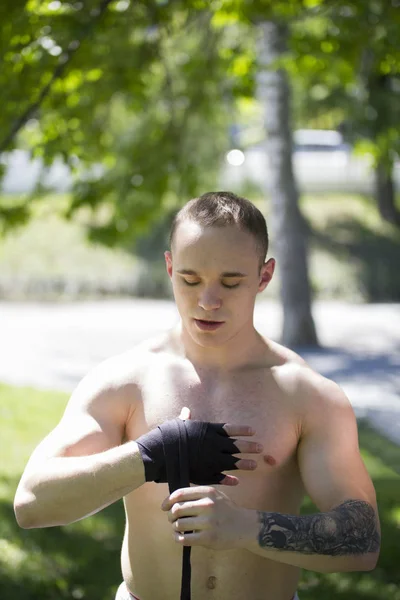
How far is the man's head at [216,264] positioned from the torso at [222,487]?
0.52 feet

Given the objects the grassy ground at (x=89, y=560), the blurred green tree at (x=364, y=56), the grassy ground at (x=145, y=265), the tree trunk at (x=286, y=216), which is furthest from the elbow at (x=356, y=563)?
the grassy ground at (x=145, y=265)

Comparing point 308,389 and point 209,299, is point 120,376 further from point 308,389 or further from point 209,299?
point 308,389

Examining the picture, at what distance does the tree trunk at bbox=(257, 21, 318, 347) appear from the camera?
1292cm

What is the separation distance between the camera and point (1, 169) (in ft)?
22.1

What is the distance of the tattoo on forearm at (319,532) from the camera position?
2.24 meters

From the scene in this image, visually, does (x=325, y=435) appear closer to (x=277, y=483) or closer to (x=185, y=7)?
(x=277, y=483)

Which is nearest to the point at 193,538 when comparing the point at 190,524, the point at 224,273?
the point at 190,524

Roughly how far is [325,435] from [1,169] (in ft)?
15.8

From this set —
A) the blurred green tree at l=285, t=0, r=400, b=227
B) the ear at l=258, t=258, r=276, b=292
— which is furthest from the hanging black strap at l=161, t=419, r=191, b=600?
the blurred green tree at l=285, t=0, r=400, b=227

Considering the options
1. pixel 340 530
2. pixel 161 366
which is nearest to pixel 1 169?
pixel 161 366

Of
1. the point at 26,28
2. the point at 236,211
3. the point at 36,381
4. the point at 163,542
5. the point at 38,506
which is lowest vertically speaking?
the point at 36,381

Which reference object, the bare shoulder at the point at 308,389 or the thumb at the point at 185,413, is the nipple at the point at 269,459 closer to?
the bare shoulder at the point at 308,389

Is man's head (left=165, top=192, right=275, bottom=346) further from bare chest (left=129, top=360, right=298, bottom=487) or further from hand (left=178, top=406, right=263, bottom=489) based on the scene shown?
hand (left=178, top=406, right=263, bottom=489)

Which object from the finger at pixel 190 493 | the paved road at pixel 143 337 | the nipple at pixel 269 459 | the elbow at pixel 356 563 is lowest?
the paved road at pixel 143 337
